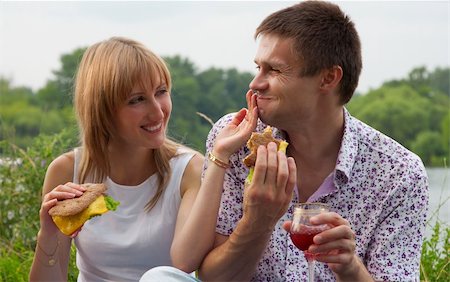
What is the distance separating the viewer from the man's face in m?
3.04

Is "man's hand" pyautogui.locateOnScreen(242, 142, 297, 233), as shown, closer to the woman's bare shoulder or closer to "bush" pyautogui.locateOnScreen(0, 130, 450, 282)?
the woman's bare shoulder

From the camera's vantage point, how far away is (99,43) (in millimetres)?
3791

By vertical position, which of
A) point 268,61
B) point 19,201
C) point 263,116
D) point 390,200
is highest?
point 268,61

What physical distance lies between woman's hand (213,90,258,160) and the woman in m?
0.35

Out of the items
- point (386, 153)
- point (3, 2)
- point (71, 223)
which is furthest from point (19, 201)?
point (386, 153)

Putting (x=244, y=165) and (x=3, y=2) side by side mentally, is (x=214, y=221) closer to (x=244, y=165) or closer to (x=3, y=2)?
(x=244, y=165)

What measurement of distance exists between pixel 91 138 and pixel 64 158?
0.64 ft

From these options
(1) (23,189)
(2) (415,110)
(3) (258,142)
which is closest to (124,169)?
(3) (258,142)

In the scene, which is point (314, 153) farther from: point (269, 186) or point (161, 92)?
point (161, 92)

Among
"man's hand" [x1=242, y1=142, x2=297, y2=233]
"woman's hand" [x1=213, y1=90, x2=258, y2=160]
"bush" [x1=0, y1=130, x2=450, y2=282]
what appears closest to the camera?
"man's hand" [x1=242, y1=142, x2=297, y2=233]

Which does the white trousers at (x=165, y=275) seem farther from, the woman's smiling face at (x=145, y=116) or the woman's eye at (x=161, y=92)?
the woman's eye at (x=161, y=92)

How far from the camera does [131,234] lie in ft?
11.9

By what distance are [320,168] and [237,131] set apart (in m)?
0.39

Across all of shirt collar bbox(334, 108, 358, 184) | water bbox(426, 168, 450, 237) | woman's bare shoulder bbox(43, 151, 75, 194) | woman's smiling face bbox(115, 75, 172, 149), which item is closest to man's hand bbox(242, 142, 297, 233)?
shirt collar bbox(334, 108, 358, 184)
